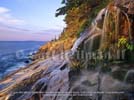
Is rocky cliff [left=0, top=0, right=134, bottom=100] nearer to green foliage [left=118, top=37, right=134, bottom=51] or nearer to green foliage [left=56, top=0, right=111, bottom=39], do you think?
green foliage [left=118, top=37, right=134, bottom=51]

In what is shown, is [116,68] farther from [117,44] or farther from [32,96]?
[32,96]

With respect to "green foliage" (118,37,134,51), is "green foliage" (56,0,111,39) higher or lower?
higher

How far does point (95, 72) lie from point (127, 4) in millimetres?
2878

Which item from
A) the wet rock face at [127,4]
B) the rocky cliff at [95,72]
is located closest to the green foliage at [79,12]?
the rocky cliff at [95,72]

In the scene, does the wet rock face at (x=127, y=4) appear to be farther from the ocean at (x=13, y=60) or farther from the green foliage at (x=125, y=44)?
the ocean at (x=13, y=60)

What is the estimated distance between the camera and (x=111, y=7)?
1287 cm

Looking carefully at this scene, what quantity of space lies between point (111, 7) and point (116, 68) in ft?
9.14

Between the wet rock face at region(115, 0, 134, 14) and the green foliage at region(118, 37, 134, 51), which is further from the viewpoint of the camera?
the green foliage at region(118, 37, 134, 51)

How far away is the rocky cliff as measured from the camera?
10.1 meters

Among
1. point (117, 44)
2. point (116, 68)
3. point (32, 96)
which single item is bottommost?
point (32, 96)

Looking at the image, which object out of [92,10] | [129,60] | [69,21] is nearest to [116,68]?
[129,60]

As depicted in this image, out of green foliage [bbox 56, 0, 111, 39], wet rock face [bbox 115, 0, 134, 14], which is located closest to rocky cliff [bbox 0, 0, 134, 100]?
wet rock face [bbox 115, 0, 134, 14]

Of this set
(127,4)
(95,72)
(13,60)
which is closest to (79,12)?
(127,4)

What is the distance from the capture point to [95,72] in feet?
38.7
